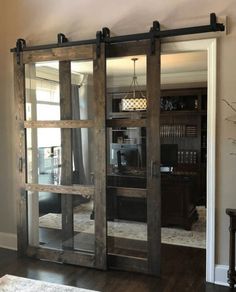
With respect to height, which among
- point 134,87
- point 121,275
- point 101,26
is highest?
point 101,26

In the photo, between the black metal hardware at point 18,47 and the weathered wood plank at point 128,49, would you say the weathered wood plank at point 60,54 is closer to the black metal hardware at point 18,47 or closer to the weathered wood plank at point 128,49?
the black metal hardware at point 18,47

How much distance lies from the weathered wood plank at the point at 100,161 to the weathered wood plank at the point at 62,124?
0.42 feet

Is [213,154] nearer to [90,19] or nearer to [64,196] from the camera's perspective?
[64,196]

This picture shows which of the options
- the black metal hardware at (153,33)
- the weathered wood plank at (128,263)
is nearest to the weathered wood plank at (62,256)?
the weathered wood plank at (128,263)

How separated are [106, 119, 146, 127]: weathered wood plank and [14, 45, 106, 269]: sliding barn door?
0.11 m

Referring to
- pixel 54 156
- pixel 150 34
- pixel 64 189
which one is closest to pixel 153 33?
pixel 150 34

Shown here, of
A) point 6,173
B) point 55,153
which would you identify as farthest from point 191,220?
point 6,173

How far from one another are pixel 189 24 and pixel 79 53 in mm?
1143

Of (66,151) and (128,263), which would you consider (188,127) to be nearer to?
(66,151)

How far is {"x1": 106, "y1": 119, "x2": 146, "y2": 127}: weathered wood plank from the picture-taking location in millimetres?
3357

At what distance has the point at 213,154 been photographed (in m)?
3.15

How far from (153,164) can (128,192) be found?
0.41m

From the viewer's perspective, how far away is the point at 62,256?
3.71 meters

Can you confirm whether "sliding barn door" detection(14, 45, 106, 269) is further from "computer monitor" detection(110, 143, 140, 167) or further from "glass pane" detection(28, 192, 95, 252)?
"computer monitor" detection(110, 143, 140, 167)
